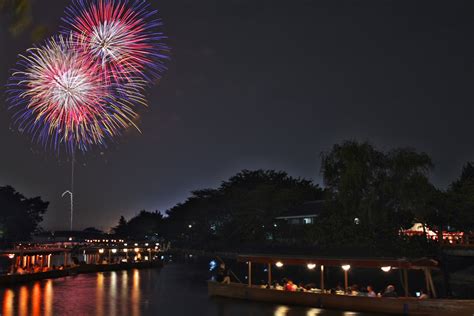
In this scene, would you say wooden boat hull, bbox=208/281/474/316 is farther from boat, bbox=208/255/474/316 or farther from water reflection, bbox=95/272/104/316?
water reflection, bbox=95/272/104/316

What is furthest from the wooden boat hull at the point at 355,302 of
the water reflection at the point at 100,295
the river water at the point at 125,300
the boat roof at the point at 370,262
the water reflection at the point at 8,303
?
the water reflection at the point at 8,303

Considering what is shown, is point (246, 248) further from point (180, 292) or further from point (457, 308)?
point (457, 308)

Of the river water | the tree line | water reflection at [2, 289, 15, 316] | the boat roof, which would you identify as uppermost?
the tree line

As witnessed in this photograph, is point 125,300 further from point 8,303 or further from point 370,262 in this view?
point 370,262

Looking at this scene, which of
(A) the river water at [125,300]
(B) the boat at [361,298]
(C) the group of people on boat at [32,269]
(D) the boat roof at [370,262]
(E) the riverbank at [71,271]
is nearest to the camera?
(B) the boat at [361,298]

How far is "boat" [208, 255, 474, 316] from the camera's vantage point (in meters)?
22.9

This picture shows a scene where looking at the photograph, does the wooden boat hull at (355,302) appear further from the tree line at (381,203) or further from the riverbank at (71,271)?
the riverbank at (71,271)

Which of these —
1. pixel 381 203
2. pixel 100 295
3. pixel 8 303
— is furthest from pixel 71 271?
pixel 381 203

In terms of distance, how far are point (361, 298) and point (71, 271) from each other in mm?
33953

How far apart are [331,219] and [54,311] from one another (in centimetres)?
2518

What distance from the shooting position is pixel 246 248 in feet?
241

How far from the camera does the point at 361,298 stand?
994 inches

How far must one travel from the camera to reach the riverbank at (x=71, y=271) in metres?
38.8

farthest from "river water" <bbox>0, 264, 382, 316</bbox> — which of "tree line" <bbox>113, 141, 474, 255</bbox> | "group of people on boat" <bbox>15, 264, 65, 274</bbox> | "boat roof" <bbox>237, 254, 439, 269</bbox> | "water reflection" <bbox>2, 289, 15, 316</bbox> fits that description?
"tree line" <bbox>113, 141, 474, 255</bbox>
